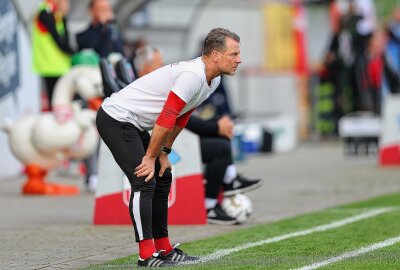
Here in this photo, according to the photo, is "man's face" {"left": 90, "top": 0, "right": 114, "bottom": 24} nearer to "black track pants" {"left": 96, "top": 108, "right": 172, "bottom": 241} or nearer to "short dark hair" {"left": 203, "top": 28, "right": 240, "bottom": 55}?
"black track pants" {"left": 96, "top": 108, "right": 172, "bottom": 241}

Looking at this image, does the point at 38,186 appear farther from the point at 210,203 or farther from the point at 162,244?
the point at 162,244

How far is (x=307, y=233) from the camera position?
35.6 feet

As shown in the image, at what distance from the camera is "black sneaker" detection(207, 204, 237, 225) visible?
12.0m

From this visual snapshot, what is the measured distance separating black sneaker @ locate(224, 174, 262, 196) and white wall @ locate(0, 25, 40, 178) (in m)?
6.15

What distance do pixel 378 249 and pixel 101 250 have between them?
6.86 ft

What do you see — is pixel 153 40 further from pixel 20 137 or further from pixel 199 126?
pixel 199 126

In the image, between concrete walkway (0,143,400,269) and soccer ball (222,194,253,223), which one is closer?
concrete walkway (0,143,400,269)

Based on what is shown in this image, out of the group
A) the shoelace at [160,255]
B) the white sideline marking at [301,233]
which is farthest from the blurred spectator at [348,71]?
the shoelace at [160,255]

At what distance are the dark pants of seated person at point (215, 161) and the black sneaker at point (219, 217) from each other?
0.49ft

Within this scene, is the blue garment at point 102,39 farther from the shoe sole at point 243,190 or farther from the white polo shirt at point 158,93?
the white polo shirt at point 158,93

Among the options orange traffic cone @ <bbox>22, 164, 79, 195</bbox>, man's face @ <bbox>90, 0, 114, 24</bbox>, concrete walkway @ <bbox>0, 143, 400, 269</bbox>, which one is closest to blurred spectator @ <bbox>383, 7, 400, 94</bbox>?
concrete walkway @ <bbox>0, 143, 400, 269</bbox>

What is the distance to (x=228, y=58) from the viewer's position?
8602 millimetres

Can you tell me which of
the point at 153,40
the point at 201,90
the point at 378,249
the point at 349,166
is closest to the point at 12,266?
the point at 201,90

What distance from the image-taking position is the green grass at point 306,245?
8555 mm
